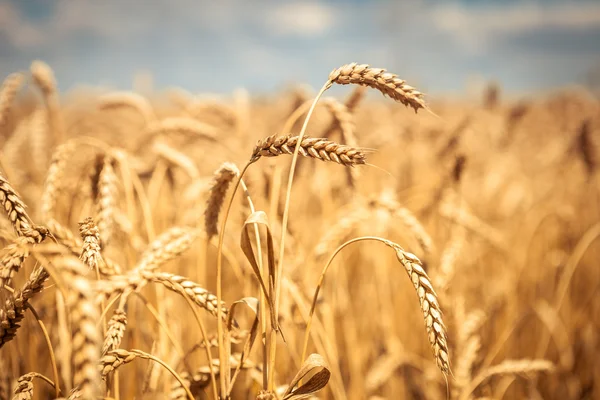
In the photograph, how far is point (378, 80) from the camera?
717mm

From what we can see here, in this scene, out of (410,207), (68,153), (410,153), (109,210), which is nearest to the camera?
(109,210)

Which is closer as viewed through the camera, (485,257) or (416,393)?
(416,393)

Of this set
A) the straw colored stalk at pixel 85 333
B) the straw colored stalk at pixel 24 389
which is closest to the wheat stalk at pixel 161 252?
the straw colored stalk at pixel 24 389

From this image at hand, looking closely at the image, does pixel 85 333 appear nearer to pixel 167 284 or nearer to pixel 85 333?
pixel 85 333

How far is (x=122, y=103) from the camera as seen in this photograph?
2123mm

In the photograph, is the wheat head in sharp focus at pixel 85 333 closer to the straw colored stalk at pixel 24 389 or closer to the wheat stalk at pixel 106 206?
the straw colored stalk at pixel 24 389

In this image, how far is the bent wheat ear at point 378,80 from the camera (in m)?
0.70

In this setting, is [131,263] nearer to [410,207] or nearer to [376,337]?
[376,337]

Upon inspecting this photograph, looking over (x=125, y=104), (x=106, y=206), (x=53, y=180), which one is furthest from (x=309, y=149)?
(x=125, y=104)

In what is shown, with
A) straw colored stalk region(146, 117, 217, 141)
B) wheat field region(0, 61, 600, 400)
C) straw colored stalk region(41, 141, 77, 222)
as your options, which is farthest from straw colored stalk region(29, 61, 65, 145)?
straw colored stalk region(41, 141, 77, 222)

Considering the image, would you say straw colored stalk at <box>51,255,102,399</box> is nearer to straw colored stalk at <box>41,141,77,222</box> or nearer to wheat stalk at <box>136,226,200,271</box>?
wheat stalk at <box>136,226,200,271</box>

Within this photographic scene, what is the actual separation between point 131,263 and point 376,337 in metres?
1.50

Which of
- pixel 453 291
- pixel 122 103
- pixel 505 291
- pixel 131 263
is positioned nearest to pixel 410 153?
pixel 453 291

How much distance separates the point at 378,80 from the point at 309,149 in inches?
7.5
